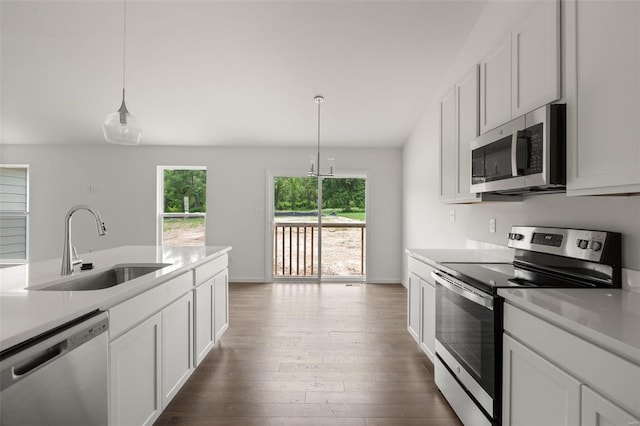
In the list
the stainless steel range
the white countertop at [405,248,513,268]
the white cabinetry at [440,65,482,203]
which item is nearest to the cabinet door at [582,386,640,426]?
the stainless steel range

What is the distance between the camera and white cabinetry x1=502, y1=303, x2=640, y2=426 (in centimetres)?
92

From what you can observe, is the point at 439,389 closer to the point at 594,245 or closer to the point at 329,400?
the point at 329,400

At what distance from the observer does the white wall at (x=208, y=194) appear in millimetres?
5391

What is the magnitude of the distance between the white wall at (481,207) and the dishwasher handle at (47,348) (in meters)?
2.27

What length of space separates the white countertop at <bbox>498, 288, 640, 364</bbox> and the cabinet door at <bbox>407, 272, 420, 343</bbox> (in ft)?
4.29

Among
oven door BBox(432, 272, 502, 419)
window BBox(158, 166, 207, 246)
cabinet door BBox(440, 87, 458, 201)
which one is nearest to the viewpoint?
oven door BBox(432, 272, 502, 419)

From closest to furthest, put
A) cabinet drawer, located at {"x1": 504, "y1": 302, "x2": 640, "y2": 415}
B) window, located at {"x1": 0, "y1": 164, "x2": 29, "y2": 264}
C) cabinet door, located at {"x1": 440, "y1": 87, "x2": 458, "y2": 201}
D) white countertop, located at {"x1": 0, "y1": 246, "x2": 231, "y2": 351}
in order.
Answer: cabinet drawer, located at {"x1": 504, "y1": 302, "x2": 640, "y2": 415} < white countertop, located at {"x1": 0, "y1": 246, "x2": 231, "y2": 351} < cabinet door, located at {"x1": 440, "y1": 87, "x2": 458, "y2": 201} < window, located at {"x1": 0, "y1": 164, "x2": 29, "y2": 264}

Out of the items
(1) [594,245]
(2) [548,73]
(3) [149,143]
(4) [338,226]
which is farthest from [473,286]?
(3) [149,143]

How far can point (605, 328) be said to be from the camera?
99 cm

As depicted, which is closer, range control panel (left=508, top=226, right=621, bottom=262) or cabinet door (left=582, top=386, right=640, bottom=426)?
cabinet door (left=582, top=386, right=640, bottom=426)

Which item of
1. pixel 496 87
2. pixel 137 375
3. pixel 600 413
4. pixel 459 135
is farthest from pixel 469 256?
pixel 137 375

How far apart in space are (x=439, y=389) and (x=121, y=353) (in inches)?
75.9

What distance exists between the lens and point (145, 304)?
5.34ft

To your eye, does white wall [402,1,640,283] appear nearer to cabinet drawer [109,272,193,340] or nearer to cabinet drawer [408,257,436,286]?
cabinet drawer [408,257,436,286]
